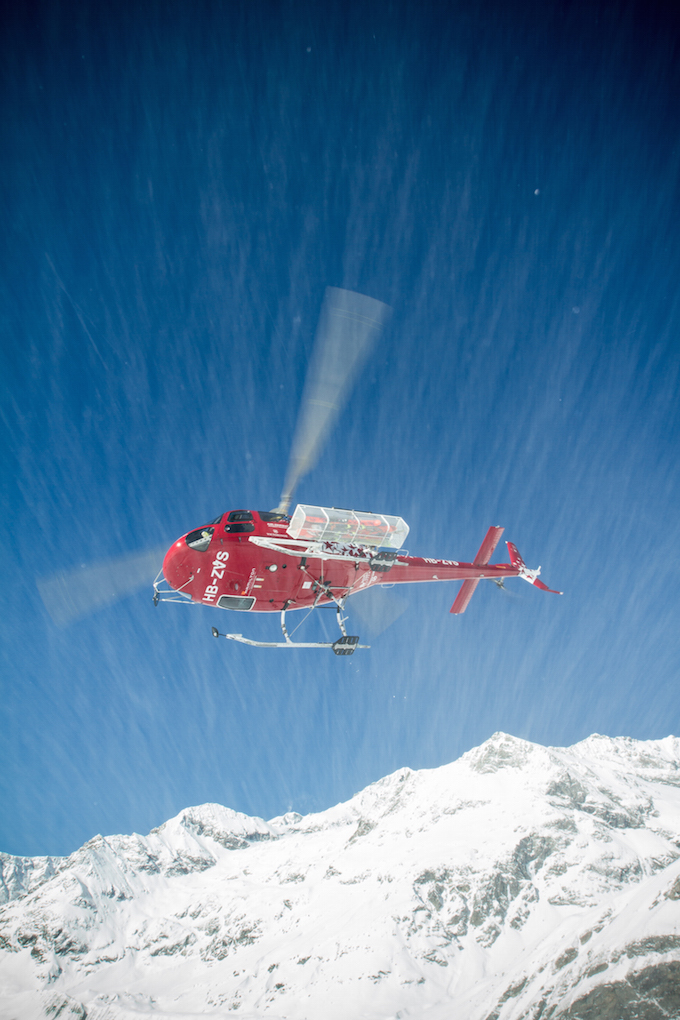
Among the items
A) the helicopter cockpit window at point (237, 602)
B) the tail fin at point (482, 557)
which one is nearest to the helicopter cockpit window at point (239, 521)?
the helicopter cockpit window at point (237, 602)

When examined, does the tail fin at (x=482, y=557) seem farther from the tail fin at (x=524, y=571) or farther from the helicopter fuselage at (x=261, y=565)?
the helicopter fuselage at (x=261, y=565)

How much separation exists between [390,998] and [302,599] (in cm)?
11361

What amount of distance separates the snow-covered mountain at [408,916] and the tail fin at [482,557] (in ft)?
149

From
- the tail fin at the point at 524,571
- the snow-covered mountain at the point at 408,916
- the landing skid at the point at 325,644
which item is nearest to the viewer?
the landing skid at the point at 325,644

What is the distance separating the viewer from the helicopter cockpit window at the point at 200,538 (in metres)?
15.1

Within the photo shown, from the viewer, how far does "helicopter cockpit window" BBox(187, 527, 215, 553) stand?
595 inches

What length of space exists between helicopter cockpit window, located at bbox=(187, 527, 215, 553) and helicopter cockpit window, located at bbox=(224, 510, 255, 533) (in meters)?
0.60

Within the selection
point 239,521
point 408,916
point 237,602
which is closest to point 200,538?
point 239,521

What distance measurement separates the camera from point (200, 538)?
1520cm

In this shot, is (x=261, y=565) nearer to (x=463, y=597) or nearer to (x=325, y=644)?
(x=325, y=644)

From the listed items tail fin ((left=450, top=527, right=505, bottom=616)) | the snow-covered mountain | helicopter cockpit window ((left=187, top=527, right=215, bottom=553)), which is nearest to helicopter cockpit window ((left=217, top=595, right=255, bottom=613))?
helicopter cockpit window ((left=187, top=527, right=215, bottom=553))

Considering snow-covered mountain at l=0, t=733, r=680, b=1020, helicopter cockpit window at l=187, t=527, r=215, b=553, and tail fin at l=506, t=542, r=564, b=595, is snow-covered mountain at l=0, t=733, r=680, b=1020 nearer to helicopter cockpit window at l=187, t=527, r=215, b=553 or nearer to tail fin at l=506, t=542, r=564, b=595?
tail fin at l=506, t=542, r=564, b=595

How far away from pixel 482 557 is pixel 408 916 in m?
130

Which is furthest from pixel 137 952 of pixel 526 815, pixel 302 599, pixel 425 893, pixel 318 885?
pixel 302 599
